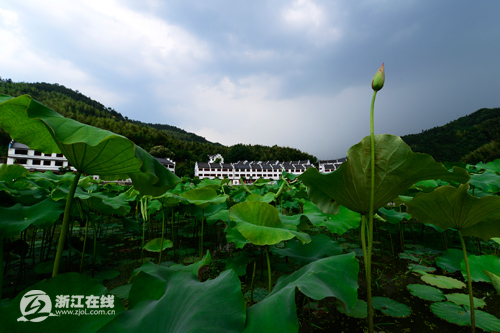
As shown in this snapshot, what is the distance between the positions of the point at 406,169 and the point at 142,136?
5089 centimetres

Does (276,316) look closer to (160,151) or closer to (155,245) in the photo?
(155,245)

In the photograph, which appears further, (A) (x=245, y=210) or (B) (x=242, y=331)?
(A) (x=245, y=210)

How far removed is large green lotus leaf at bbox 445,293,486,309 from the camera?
4.44ft

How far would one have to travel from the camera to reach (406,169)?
932mm

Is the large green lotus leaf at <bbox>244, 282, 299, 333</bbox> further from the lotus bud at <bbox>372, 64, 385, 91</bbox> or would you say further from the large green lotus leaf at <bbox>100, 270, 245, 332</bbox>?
the lotus bud at <bbox>372, 64, 385, 91</bbox>

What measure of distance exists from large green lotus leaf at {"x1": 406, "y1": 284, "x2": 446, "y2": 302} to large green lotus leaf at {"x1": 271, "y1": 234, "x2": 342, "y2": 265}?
2.72 feet

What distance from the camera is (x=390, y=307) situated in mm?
1391

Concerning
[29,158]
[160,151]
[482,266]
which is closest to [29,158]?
[29,158]

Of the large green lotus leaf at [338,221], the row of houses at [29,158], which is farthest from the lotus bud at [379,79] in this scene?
the row of houses at [29,158]

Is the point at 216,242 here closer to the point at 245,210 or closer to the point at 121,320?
the point at 245,210

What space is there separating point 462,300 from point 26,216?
115 inches

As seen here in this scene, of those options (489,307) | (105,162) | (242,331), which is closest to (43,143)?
(105,162)

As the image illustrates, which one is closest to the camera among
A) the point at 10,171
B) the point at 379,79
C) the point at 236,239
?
the point at 379,79

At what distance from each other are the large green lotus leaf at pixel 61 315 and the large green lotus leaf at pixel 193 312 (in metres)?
0.09
